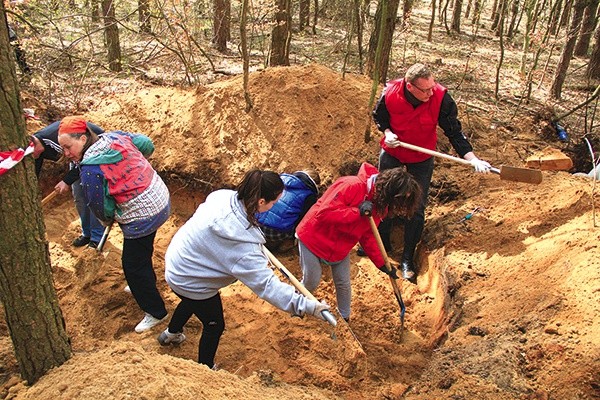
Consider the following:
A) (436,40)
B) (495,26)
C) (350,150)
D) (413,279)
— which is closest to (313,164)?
(350,150)

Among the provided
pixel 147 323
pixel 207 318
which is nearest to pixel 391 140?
pixel 207 318

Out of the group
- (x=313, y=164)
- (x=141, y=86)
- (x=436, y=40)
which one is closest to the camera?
(x=313, y=164)

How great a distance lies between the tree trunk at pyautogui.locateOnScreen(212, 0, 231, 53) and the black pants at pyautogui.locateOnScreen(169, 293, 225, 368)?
927cm

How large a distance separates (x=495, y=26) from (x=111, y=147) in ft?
60.8

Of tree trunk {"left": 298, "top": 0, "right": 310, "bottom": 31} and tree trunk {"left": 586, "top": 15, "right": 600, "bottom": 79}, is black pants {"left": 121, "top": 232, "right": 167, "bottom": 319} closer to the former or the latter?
tree trunk {"left": 586, "top": 15, "right": 600, "bottom": 79}

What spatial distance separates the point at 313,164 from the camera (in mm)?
5777

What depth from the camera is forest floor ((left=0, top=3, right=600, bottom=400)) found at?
269cm

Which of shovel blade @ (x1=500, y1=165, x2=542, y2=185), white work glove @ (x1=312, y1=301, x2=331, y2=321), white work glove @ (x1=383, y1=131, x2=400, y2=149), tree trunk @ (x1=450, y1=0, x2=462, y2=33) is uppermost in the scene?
tree trunk @ (x1=450, y1=0, x2=462, y2=33)

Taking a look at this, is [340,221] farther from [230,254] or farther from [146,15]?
[146,15]

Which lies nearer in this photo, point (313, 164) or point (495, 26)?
point (313, 164)

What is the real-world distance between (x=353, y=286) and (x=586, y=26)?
397 inches

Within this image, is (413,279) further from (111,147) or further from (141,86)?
(141,86)

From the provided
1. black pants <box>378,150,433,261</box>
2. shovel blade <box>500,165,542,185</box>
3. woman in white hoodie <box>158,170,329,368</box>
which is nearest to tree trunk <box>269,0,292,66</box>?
black pants <box>378,150,433,261</box>

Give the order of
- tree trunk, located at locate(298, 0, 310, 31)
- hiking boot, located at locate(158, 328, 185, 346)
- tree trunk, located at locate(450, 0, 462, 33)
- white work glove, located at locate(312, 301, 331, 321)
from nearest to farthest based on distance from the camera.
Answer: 1. white work glove, located at locate(312, 301, 331, 321)
2. hiking boot, located at locate(158, 328, 185, 346)
3. tree trunk, located at locate(298, 0, 310, 31)
4. tree trunk, located at locate(450, 0, 462, 33)
